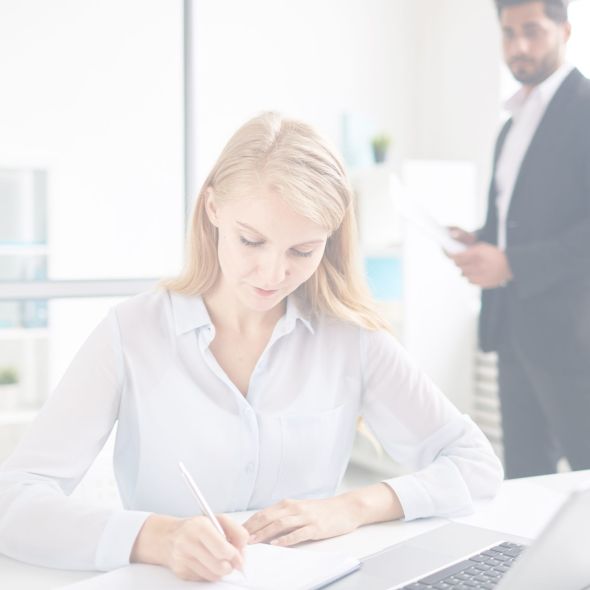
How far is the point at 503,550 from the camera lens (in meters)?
0.94

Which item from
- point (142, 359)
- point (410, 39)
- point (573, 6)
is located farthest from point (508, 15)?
point (410, 39)

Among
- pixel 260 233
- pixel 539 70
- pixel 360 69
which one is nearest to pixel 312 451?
pixel 260 233

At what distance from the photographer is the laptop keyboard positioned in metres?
0.82

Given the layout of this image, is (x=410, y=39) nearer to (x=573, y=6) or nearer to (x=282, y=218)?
(x=573, y=6)

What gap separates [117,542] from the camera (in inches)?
35.5

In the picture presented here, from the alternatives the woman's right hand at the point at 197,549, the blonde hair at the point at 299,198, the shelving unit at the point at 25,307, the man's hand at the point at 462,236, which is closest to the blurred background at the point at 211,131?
the shelving unit at the point at 25,307

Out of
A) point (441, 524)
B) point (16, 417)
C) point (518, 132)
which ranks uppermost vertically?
point (518, 132)

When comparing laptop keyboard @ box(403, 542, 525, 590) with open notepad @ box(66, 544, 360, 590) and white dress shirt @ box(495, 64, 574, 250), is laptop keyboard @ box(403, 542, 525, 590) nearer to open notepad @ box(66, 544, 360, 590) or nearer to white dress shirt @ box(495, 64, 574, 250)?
open notepad @ box(66, 544, 360, 590)

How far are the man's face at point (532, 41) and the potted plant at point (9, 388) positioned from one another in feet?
7.38

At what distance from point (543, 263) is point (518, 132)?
38cm

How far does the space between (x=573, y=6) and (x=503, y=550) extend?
312 centimetres

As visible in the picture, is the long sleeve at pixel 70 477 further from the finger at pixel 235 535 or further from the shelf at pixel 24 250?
the shelf at pixel 24 250

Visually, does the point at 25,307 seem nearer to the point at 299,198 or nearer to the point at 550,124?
the point at 550,124

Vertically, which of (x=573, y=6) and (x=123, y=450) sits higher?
(x=573, y=6)
